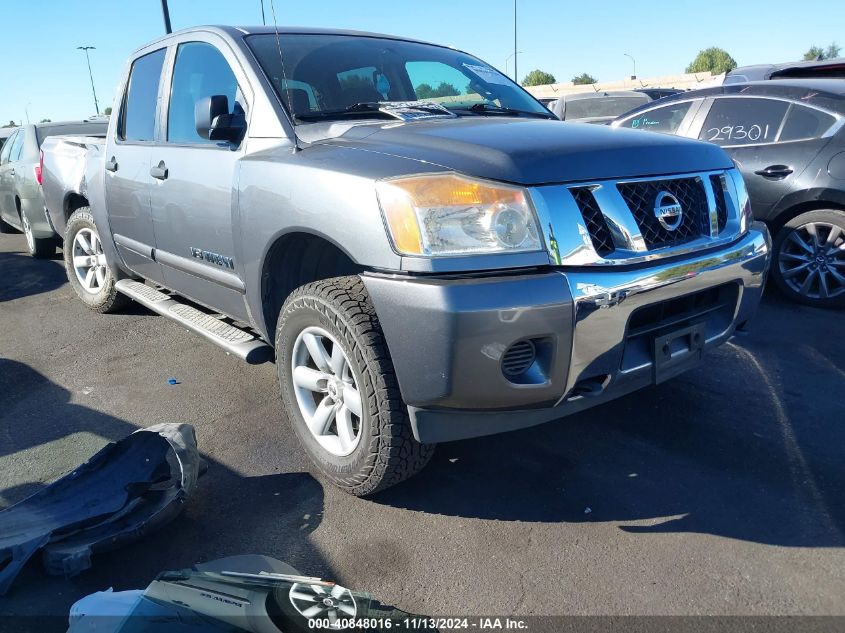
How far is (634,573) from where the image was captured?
2291 millimetres

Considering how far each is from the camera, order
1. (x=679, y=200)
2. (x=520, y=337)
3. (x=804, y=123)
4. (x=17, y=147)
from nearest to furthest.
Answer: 1. (x=520, y=337)
2. (x=679, y=200)
3. (x=804, y=123)
4. (x=17, y=147)

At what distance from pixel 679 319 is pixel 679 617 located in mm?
1077

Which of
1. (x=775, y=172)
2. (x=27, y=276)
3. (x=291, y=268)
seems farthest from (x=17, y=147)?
(x=775, y=172)

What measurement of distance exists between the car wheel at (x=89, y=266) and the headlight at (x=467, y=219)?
3659mm

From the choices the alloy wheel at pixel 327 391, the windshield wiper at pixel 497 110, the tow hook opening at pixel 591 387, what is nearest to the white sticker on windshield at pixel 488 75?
the windshield wiper at pixel 497 110

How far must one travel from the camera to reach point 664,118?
621cm

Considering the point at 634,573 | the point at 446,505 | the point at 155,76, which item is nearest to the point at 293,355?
the point at 446,505

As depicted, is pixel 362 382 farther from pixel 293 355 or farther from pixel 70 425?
pixel 70 425

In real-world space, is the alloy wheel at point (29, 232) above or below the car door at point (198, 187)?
below

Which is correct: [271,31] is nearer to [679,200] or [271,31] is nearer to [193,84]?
[193,84]

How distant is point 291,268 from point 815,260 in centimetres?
404

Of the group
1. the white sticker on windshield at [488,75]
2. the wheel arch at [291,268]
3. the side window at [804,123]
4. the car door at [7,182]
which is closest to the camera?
the wheel arch at [291,268]

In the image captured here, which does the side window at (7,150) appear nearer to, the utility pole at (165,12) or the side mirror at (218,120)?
the utility pole at (165,12)

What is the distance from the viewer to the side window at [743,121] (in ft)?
17.6
